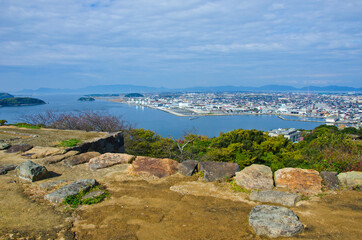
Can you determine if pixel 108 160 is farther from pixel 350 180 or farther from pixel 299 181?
pixel 350 180

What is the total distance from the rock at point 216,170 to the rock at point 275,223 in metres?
1.54

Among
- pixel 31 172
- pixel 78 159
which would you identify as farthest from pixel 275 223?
pixel 78 159

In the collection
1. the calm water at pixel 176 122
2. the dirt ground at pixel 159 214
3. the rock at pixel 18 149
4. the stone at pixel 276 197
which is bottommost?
the calm water at pixel 176 122

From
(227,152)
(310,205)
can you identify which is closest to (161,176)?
(310,205)

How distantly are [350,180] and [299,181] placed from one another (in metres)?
0.84

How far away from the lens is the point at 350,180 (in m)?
4.14

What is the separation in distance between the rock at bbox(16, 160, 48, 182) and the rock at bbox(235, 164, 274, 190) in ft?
11.8

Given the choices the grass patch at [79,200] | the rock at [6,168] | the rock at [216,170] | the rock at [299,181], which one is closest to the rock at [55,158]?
the rock at [6,168]

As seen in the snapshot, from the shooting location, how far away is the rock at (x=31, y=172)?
174 inches

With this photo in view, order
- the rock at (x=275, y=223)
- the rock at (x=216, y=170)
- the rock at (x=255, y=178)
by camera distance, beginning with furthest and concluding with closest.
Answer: the rock at (x=216, y=170)
the rock at (x=255, y=178)
the rock at (x=275, y=223)

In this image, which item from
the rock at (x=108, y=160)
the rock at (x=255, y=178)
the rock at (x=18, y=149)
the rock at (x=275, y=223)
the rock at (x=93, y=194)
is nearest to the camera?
the rock at (x=275, y=223)

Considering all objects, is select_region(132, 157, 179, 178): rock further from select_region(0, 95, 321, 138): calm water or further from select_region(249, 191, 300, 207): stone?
select_region(0, 95, 321, 138): calm water

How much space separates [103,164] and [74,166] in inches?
27.0

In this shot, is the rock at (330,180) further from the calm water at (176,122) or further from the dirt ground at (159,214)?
the calm water at (176,122)
